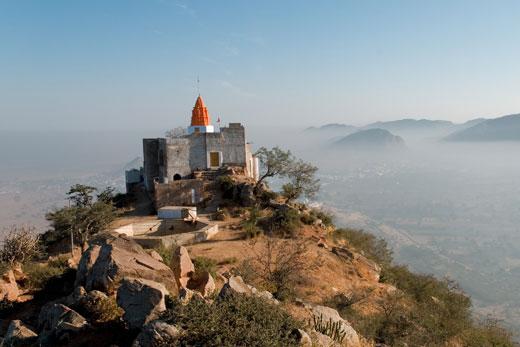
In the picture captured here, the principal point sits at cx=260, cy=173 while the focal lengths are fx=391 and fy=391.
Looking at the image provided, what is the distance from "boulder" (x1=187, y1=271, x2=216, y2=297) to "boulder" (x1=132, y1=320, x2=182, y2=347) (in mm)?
3073

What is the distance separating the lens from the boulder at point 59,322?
623cm

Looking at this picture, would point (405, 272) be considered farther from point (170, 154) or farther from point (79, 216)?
point (170, 154)

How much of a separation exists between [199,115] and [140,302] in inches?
994

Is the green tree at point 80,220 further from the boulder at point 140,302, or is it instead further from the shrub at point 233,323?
the shrub at point 233,323

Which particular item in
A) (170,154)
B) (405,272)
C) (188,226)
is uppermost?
(170,154)

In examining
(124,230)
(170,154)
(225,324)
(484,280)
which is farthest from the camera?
(484,280)

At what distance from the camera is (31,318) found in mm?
8352

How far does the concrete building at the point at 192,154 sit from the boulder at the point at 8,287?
16.4 m

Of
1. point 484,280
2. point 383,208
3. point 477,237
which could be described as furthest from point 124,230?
point 383,208

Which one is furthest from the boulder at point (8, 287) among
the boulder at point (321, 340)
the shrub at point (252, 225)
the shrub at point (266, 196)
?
the shrub at point (266, 196)

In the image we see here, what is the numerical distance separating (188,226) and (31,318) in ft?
38.8

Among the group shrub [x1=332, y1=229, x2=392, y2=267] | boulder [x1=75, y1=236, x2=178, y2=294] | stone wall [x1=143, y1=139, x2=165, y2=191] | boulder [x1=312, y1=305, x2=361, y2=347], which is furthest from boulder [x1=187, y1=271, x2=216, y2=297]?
stone wall [x1=143, y1=139, x2=165, y2=191]

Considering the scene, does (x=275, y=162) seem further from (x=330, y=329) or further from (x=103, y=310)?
(x=103, y=310)

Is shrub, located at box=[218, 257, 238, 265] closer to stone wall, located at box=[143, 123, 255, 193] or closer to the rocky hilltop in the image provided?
the rocky hilltop
